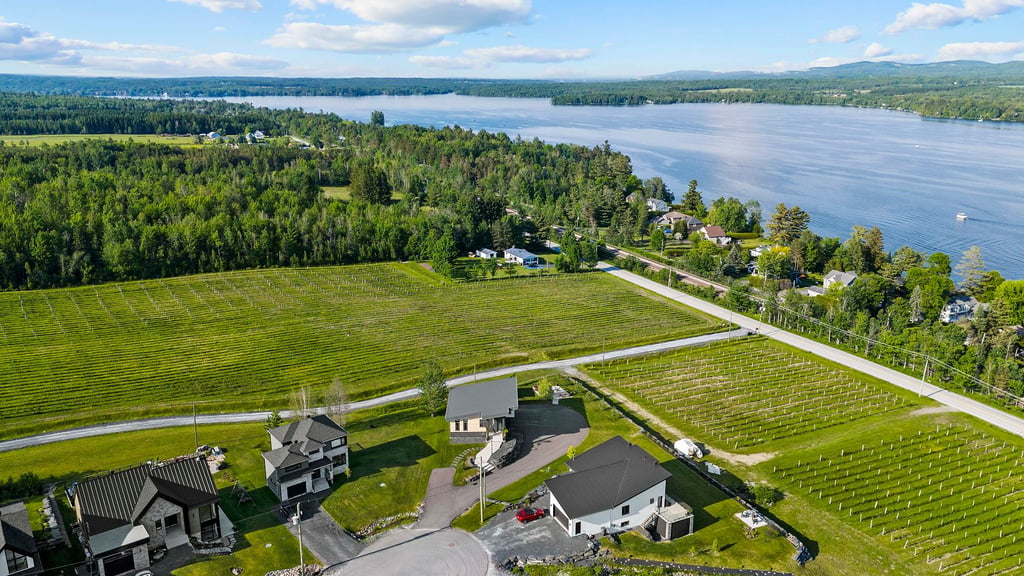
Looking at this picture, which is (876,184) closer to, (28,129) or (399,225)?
(399,225)

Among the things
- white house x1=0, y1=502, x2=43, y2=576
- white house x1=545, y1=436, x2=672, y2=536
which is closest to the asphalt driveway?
white house x1=545, y1=436, x2=672, y2=536

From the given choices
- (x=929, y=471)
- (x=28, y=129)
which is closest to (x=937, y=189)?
(x=929, y=471)

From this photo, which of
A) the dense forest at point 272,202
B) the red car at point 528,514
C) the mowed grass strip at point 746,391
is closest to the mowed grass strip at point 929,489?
the mowed grass strip at point 746,391

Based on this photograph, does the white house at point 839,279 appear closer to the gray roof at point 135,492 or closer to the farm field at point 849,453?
the farm field at point 849,453

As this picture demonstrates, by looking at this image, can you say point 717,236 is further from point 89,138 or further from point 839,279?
point 89,138

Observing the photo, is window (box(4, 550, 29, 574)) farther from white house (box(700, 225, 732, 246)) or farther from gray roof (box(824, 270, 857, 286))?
white house (box(700, 225, 732, 246))

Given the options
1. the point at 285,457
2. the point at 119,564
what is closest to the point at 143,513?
the point at 119,564
